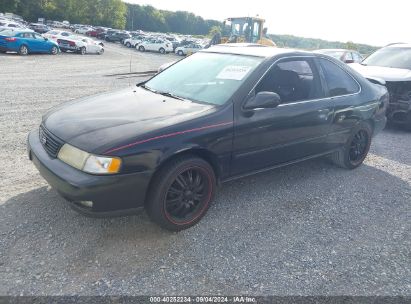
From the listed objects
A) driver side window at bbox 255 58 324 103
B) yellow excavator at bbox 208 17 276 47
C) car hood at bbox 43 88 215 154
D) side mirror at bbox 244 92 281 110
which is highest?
yellow excavator at bbox 208 17 276 47

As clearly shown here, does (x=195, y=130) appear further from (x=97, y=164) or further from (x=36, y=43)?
(x=36, y=43)

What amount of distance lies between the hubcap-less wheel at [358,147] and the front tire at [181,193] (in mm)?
2530

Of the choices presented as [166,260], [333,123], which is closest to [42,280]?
[166,260]


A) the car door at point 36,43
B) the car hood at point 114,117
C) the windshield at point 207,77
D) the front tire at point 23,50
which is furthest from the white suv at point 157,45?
the car hood at point 114,117

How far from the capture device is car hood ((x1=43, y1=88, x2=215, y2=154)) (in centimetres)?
276

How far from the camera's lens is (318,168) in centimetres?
492

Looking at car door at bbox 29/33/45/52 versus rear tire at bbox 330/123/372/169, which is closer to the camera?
rear tire at bbox 330/123/372/169

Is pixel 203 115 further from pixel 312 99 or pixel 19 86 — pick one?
pixel 19 86

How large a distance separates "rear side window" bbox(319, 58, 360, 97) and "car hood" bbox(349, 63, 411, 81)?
2.70 metres

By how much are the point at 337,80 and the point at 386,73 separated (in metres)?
3.59

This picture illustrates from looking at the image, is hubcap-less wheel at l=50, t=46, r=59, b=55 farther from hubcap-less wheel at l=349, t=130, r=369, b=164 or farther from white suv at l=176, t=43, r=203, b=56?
hubcap-less wheel at l=349, t=130, r=369, b=164

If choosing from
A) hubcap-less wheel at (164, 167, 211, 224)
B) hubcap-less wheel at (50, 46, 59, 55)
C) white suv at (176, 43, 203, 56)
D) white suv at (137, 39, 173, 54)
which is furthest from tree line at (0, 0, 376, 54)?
hubcap-less wheel at (164, 167, 211, 224)

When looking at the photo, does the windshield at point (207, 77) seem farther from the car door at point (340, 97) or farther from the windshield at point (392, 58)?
the windshield at point (392, 58)

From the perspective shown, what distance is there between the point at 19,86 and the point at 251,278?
9.46m
